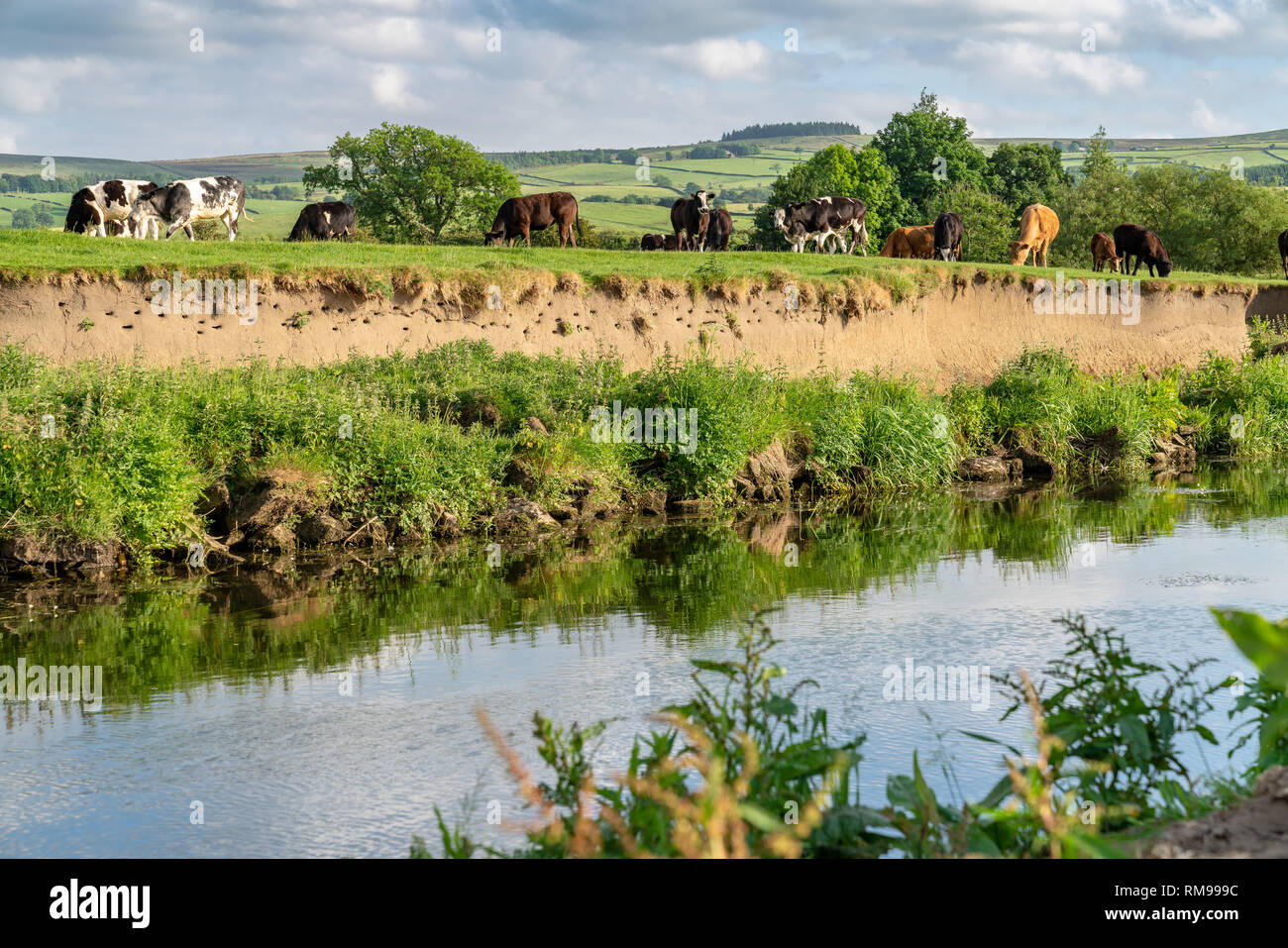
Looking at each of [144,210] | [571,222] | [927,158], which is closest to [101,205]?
[144,210]

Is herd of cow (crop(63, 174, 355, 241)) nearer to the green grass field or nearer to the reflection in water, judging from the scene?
the green grass field

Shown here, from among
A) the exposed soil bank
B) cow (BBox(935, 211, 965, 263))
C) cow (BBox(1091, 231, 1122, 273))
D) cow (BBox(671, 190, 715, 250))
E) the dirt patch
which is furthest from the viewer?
cow (BBox(1091, 231, 1122, 273))

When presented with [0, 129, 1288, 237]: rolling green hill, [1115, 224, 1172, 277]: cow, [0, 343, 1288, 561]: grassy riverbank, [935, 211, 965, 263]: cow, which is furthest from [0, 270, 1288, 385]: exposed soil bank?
[0, 129, 1288, 237]: rolling green hill

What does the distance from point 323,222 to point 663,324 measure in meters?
9.65

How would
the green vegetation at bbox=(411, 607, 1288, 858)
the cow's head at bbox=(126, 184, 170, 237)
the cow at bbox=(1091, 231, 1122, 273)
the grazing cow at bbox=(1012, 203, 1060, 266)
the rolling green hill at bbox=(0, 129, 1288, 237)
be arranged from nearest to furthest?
the green vegetation at bbox=(411, 607, 1288, 858) → the cow's head at bbox=(126, 184, 170, 237) → the grazing cow at bbox=(1012, 203, 1060, 266) → the cow at bbox=(1091, 231, 1122, 273) → the rolling green hill at bbox=(0, 129, 1288, 237)

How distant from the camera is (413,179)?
55875 mm

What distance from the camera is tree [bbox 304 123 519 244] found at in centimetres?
5544

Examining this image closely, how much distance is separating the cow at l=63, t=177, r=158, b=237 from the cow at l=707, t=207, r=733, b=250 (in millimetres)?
13908

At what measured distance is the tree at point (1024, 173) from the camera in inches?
2562

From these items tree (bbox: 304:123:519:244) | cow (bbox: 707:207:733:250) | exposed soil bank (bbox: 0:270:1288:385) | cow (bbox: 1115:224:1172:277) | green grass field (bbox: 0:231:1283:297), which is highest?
tree (bbox: 304:123:519:244)

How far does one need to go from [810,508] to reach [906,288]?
350 inches

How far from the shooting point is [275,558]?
599 inches

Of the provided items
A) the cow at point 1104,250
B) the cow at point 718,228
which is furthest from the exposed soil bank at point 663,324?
the cow at point 718,228
